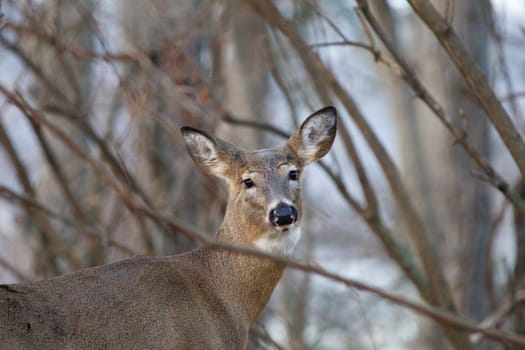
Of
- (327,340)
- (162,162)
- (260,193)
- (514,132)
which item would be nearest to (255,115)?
(162,162)

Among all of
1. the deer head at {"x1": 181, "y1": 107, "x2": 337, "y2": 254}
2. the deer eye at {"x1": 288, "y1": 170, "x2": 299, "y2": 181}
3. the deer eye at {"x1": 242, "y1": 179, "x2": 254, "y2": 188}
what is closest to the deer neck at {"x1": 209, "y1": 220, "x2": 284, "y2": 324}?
the deer head at {"x1": 181, "y1": 107, "x2": 337, "y2": 254}

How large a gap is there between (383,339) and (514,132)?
11094mm

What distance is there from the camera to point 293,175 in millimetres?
6762

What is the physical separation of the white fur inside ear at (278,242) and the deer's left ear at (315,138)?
852mm

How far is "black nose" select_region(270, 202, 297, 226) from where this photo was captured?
20.0ft

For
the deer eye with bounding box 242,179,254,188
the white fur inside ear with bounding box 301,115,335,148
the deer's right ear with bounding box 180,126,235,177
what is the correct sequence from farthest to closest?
the white fur inside ear with bounding box 301,115,335,148 < the deer's right ear with bounding box 180,126,235,177 < the deer eye with bounding box 242,179,254,188

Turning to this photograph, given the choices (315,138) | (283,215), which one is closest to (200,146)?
(315,138)

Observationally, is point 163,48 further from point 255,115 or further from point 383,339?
point 383,339

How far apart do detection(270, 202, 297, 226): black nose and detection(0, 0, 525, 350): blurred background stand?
0.82 m

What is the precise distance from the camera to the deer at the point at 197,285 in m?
5.31

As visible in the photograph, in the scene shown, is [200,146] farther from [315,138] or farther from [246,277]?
[246,277]

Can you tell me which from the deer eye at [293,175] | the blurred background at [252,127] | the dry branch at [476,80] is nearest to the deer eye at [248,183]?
the deer eye at [293,175]

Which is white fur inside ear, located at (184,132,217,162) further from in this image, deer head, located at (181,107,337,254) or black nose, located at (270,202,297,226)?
black nose, located at (270,202,297,226)

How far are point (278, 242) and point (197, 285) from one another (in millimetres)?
644
